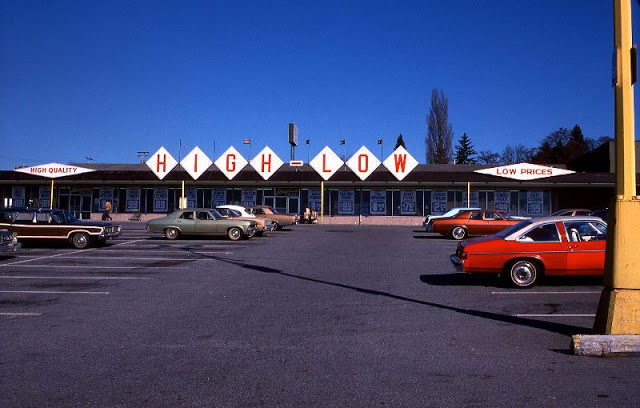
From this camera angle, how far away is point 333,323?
8.09 metres

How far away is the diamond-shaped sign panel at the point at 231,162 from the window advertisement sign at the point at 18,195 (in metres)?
18.9

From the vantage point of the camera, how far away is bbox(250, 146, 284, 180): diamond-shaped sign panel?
41781 mm

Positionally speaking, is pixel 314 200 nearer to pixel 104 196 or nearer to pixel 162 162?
pixel 162 162

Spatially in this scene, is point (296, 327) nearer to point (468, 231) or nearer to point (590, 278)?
point (590, 278)

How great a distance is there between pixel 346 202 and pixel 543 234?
107 ft

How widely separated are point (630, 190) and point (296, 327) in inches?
190

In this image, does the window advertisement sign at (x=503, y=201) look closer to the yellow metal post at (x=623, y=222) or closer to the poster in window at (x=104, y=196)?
the poster in window at (x=104, y=196)

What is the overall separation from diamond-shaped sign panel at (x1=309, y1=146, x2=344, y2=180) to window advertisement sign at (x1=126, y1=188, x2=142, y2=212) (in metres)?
15.9

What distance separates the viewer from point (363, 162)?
Result: 41.3 meters

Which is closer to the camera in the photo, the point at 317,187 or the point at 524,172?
the point at 524,172

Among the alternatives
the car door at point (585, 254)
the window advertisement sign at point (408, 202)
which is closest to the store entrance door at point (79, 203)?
the window advertisement sign at point (408, 202)

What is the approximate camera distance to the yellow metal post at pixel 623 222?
6.43 meters

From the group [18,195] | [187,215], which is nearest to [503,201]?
[187,215]

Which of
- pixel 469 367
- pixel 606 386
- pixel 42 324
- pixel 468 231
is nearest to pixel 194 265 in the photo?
pixel 42 324
